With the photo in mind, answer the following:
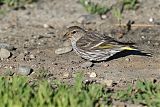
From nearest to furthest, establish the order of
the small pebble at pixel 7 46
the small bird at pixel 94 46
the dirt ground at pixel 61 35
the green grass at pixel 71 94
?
the green grass at pixel 71 94 < the dirt ground at pixel 61 35 < the small bird at pixel 94 46 < the small pebble at pixel 7 46

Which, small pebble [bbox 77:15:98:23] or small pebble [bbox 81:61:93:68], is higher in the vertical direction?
Answer: small pebble [bbox 77:15:98:23]

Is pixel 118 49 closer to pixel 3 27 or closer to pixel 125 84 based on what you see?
pixel 125 84

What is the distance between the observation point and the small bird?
9.77 m

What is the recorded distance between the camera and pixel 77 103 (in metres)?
7.36

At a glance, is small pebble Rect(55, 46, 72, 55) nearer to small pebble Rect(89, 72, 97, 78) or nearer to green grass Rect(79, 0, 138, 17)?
small pebble Rect(89, 72, 97, 78)

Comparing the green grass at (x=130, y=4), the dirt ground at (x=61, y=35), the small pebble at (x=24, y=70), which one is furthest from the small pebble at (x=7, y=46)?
the green grass at (x=130, y=4)

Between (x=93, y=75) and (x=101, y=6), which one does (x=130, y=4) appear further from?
(x=93, y=75)

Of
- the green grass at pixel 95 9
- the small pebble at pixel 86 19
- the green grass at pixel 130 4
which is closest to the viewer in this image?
the small pebble at pixel 86 19

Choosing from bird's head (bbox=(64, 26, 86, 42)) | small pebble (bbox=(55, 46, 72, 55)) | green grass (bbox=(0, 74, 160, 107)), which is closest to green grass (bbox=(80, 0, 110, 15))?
small pebble (bbox=(55, 46, 72, 55))

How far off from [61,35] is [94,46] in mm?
1830

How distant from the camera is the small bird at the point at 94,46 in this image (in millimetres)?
9766

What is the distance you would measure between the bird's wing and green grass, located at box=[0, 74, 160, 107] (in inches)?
56.7

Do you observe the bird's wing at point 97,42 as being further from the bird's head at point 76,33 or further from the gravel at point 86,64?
the gravel at point 86,64

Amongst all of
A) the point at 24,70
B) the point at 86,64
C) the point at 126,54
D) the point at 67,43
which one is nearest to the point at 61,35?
Result: the point at 67,43
